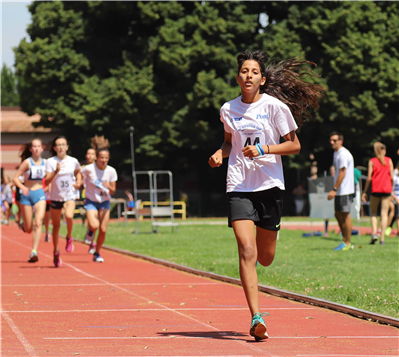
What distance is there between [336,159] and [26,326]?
8.58 metres

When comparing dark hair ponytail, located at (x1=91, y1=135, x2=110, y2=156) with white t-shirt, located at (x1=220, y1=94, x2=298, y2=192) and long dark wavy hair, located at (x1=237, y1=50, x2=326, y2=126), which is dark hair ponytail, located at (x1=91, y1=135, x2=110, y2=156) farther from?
white t-shirt, located at (x1=220, y1=94, x2=298, y2=192)

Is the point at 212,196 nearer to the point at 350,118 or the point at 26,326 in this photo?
the point at 350,118

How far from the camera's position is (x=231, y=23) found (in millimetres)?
34625

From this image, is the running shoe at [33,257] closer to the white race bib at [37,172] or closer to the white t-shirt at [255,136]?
the white race bib at [37,172]

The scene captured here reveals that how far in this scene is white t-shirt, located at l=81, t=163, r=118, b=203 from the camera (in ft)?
43.3

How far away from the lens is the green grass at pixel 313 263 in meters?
8.57

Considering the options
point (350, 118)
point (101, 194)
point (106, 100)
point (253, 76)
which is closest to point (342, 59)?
point (350, 118)

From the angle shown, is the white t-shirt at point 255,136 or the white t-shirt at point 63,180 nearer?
the white t-shirt at point 255,136

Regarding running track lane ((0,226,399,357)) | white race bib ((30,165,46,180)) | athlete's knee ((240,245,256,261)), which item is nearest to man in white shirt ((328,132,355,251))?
running track lane ((0,226,399,357))

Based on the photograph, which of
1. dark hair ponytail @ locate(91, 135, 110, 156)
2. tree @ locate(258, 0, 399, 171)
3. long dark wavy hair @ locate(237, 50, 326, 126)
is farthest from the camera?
tree @ locate(258, 0, 399, 171)

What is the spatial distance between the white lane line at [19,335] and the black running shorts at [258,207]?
6.42 ft

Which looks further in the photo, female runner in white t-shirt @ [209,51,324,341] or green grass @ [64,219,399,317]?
green grass @ [64,219,399,317]

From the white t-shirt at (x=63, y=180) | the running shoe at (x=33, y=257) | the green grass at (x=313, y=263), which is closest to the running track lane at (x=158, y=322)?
the green grass at (x=313, y=263)

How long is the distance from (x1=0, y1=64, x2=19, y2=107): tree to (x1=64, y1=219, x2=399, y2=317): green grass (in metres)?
64.5
